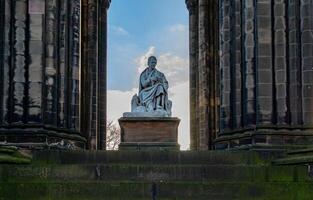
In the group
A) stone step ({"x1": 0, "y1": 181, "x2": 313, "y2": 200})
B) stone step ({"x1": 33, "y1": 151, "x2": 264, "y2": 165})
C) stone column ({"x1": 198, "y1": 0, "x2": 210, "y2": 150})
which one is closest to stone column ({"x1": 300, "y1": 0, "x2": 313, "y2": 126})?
stone step ({"x1": 33, "y1": 151, "x2": 264, "y2": 165})

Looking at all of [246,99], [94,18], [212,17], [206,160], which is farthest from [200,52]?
[206,160]

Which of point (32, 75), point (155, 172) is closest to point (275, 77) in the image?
point (155, 172)

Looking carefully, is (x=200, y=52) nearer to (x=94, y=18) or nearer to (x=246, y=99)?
(x=94, y=18)

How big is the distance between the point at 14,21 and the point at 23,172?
661 centimetres

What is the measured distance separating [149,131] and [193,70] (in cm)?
1128

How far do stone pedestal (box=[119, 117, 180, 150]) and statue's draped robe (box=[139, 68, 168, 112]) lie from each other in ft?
2.17

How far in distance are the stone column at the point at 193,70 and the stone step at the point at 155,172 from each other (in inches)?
697

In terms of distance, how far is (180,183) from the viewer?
2030cm

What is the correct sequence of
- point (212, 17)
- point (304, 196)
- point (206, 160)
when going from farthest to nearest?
1. point (212, 17)
2. point (206, 160)
3. point (304, 196)

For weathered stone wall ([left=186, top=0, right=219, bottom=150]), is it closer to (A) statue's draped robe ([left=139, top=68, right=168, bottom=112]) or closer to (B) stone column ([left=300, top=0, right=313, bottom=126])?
(A) statue's draped robe ([left=139, top=68, right=168, bottom=112])

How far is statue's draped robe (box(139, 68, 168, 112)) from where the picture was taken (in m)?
30.5

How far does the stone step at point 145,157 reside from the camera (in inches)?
934

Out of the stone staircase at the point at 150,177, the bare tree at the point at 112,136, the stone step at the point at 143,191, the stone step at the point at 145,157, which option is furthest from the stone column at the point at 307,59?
the bare tree at the point at 112,136

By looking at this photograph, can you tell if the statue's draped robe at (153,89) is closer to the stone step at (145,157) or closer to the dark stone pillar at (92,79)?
the dark stone pillar at (92,79)
